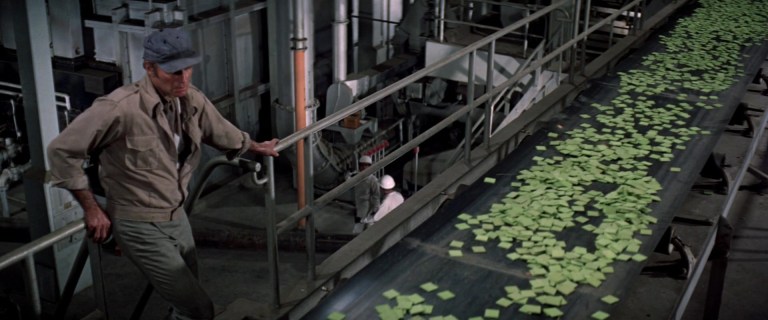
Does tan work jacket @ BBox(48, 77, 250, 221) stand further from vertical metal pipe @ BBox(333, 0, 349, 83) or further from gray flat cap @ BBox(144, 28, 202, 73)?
vertical metal pipe @ BBox(333, 0, 349, 83)

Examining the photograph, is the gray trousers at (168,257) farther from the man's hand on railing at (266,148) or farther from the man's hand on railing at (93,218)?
the man's hand on railing at (266,148)

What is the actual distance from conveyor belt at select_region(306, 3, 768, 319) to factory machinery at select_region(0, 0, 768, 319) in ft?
0.04

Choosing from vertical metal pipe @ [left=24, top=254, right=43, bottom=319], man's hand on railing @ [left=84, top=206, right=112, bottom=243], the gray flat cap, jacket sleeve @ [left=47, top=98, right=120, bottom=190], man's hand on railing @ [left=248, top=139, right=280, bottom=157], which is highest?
the gray flat cap

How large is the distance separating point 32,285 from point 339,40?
9.73 meters

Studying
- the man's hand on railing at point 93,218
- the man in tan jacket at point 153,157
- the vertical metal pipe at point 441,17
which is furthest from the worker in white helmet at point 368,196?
the man's hand on railing at point 93,218

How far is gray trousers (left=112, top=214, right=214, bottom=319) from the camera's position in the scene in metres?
3.65

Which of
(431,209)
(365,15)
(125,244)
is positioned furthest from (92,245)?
(365,15)

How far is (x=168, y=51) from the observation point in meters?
3.43

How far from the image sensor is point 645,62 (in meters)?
8.18

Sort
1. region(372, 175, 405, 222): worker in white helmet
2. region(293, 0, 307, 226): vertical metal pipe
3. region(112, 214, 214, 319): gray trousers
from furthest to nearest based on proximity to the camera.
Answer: region(293, 0, 307, 226): vertical metal pipe, region(372, 175, 405, 222): worker in white helmet, region(112, 214, 214, 319): gray trousers

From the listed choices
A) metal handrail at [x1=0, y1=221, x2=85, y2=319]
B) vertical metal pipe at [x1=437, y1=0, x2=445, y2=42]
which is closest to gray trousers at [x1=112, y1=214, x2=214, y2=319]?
metal handrail at [x1=0, y1=221, x2=85, y2=319]

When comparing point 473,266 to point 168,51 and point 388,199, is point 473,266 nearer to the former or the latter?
point 168,51

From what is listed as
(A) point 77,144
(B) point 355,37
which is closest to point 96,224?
(A) point 77,144

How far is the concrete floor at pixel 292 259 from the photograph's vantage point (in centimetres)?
467
